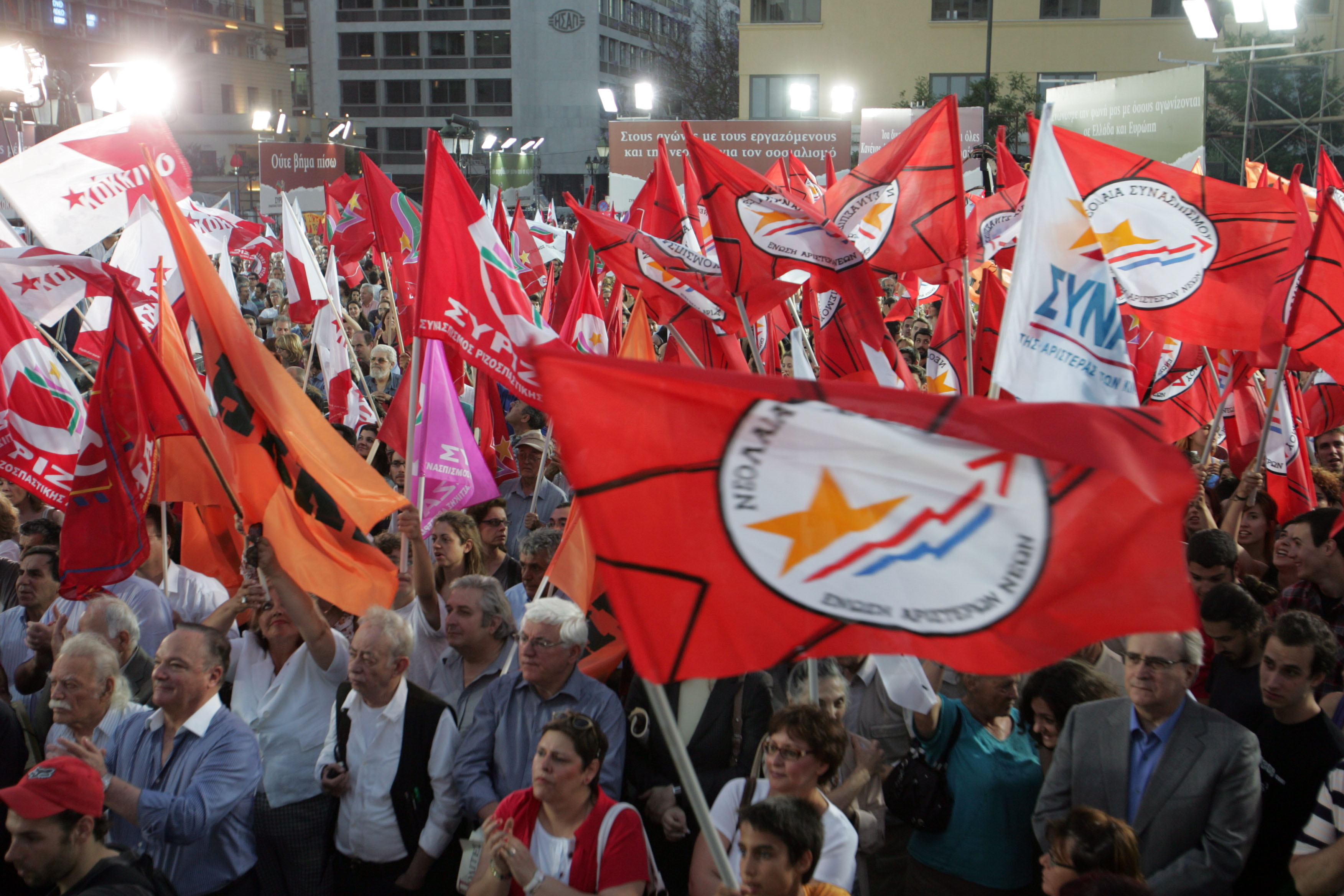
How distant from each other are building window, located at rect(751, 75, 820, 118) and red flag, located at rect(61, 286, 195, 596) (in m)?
39.5

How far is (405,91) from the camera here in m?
81.8

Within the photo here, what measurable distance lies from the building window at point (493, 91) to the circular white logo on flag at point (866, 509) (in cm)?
7956

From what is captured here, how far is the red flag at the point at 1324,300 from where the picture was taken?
601cm

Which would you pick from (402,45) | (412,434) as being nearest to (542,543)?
(412,434)

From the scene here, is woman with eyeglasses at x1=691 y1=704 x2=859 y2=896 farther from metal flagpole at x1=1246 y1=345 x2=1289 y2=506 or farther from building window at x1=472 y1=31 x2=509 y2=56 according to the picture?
building window at x1=472 y1=31 x2=509 y2=56

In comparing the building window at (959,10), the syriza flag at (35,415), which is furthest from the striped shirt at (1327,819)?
the building window at (959,10)

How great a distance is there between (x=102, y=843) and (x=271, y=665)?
1395 millimetres

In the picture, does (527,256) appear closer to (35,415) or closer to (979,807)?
(35,415)

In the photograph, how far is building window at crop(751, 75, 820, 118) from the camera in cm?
4341

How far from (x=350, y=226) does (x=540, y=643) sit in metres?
11.8

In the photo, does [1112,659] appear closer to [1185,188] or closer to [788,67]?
[1185,188]

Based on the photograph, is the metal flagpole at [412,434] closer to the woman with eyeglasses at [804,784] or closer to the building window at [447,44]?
the woman with eyeglasses at [804,784]

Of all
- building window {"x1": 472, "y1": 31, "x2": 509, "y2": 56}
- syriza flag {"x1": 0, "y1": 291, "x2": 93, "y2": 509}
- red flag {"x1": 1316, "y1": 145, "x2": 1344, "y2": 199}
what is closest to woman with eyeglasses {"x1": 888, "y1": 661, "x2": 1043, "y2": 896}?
red flag {"x1": 1316, "y1": 145, "x2": 1344, "y2": 199}

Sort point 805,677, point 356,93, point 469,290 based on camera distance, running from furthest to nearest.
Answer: point 356,93
point 469,290
point 805,677
